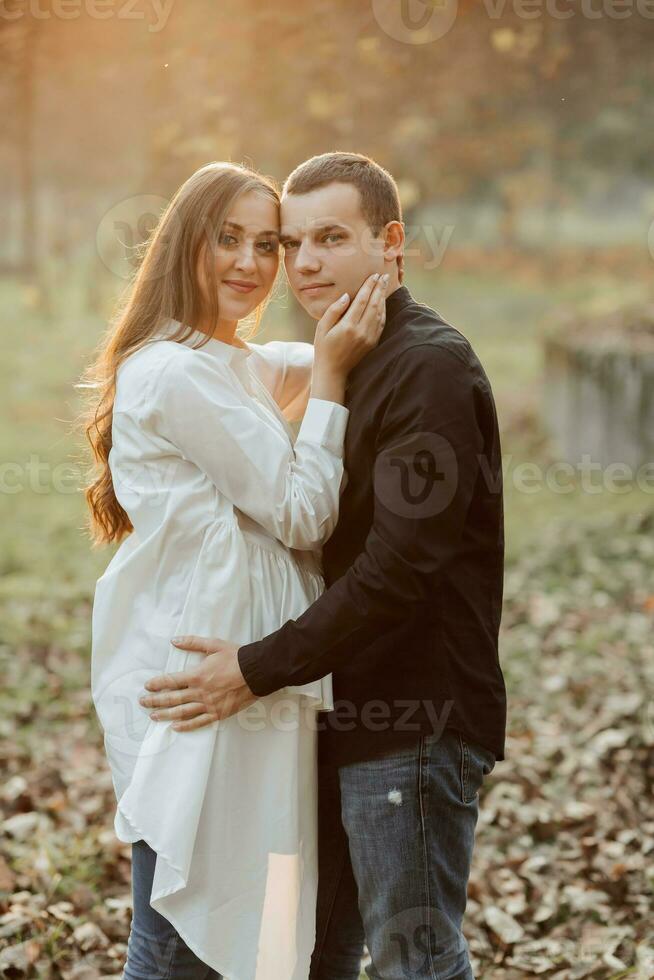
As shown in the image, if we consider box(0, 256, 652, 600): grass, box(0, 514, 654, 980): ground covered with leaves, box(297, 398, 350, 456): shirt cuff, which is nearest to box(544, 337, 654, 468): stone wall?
box(0, 256, 652, 600): grass

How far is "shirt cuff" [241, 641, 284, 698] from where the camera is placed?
207 cm

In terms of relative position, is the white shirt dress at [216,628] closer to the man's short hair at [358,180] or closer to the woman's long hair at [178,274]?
the woman's long hair at [178,274]

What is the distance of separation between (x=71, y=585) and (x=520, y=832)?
3822 mm

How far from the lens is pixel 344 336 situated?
2.19 metres

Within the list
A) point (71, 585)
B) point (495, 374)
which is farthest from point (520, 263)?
point (71, 585)

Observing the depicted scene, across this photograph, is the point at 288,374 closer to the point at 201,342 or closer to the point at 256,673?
the point at 201,342

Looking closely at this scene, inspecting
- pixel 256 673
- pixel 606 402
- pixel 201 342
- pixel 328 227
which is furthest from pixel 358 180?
pixel 606 402

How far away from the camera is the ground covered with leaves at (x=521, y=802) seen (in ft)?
10.5

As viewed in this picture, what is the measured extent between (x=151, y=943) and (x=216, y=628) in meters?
0.67

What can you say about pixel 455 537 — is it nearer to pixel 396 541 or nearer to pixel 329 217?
pixel 396 541

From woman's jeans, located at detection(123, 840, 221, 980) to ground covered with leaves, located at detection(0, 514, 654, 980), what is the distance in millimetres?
969

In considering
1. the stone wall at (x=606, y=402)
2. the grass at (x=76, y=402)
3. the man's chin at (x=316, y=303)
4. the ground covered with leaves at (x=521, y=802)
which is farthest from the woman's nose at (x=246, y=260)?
the stone wall at (x=606, y=402)

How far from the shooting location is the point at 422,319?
2191 millimetres

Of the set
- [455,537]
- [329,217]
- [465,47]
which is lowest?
[455,537]
